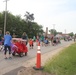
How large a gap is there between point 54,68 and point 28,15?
8030cm

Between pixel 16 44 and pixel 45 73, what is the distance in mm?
6090

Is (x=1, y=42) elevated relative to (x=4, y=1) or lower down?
lower down

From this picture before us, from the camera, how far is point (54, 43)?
30.8m

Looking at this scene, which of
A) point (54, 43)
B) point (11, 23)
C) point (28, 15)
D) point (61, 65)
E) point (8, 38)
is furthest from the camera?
point (28, 15)

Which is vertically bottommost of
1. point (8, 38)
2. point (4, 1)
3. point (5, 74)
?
point (5, 74)

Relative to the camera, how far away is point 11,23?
204 feet

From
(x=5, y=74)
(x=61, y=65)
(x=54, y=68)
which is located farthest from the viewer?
(x=61, y=65)

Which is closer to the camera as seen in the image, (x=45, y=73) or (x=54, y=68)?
(x=45, y=73)

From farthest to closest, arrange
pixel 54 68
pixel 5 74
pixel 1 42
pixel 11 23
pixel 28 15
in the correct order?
1. pixel 28 15
2. pixel 11 23
3. pixel 1 42
4. pixel 54 68
5. pixel 5 74

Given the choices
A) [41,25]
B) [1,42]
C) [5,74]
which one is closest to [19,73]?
[5,74]

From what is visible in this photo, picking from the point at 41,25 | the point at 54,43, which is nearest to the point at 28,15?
the point at 41,25

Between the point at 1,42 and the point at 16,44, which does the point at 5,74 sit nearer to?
the point at 16,44

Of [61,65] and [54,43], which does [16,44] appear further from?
[54,43]

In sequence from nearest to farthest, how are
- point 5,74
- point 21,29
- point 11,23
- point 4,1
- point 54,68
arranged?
point 5,74 → point 54,68 → point 4,1 → point 11,23 → point 21,29
